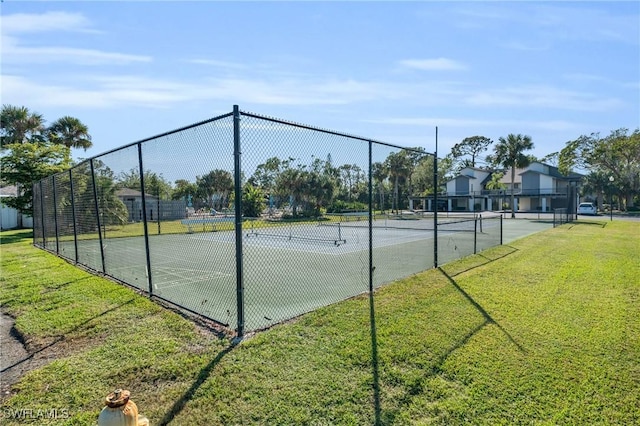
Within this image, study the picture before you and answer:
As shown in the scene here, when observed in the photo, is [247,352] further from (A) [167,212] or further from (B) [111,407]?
(A) [167,212]

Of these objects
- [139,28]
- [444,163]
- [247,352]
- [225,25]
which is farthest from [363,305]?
[444,163]

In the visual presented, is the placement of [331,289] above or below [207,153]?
below

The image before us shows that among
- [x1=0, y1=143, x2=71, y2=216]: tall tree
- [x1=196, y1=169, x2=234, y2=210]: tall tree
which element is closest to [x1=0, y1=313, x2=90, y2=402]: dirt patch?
[x1=196, y1=169, x2=234, y2=210]: tall tree

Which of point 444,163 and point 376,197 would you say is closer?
point 376,197

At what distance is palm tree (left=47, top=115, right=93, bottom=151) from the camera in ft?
88.9

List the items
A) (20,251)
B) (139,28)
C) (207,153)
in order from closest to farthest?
(207,153) → (139,28) → (20,251)

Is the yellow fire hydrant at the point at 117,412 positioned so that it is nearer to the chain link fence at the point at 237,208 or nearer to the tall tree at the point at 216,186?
the chain link fence at the point at 237,208

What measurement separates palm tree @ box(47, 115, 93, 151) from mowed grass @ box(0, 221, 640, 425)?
2680 cm

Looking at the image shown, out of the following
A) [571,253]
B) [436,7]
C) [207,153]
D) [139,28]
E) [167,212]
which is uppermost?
[436,7]

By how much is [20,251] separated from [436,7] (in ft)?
46.3

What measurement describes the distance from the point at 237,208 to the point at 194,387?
1.72 metres

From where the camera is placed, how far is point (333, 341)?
3.72 m

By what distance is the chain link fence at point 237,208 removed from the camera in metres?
4.08

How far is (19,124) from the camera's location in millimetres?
25875
